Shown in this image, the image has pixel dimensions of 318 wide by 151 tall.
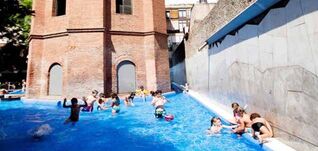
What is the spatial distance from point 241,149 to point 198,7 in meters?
15.4


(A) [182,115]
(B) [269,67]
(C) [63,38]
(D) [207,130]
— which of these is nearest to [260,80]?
(B) [269,67]

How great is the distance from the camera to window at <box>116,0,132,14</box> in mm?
16938

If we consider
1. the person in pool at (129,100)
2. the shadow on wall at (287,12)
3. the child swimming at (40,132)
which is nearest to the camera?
the shadow on wall at (287,12)

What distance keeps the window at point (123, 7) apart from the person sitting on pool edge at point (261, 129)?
13214 mm

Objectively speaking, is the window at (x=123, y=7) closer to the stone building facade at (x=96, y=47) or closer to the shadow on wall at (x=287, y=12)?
the stone building facade at (x=96, y=47)

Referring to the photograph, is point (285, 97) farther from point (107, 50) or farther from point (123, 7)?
point (123, 7)

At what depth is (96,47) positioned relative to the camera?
1537 cm

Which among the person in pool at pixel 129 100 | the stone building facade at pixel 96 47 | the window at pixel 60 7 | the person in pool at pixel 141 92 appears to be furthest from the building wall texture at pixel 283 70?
the window at pixel 60 7

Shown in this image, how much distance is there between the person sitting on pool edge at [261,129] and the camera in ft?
18.9

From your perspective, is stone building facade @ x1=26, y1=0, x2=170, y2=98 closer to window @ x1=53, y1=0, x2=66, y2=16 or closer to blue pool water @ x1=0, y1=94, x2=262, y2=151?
window @ x1=53, y1=0, x2=66, y2=16

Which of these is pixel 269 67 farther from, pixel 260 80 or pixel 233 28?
pixel 233 28

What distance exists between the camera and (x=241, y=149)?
5891 millimetres

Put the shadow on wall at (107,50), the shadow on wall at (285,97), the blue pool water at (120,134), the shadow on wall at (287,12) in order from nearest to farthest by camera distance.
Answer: the shadow on wall at (287,12), the shadow on wall at (285,97), the blue pool water at (120,134), the shadow on wall at (107,50)

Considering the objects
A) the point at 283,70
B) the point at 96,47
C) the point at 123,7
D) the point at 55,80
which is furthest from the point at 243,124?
the point at 55,80
